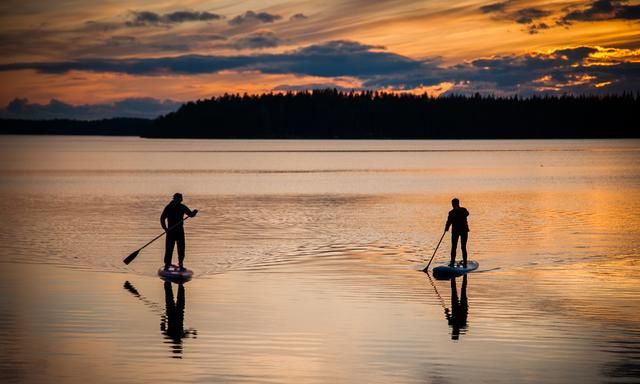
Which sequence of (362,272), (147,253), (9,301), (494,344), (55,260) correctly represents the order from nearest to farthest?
(494,344), (9,301), (362,272), (55,260), (147,253)

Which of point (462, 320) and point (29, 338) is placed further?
point (462, 320)

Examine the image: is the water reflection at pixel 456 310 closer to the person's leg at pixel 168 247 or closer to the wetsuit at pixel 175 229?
the wetsuit at pixel 175 229

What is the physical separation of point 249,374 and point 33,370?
3196mm

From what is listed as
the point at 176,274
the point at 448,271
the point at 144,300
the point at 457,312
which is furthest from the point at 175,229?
the point at 457,312

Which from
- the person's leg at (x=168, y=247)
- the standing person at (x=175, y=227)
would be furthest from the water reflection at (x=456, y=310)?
the person's leg at (x=168, y=247)

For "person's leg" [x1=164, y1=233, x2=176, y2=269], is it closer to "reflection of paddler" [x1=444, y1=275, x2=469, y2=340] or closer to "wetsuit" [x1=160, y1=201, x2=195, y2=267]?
"wetsuit" [x1=160, y1=201, x2=195, y2=267]

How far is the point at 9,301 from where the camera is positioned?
1966 cm

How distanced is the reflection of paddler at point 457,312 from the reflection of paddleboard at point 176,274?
650 centimetres

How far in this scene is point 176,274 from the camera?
2281cm

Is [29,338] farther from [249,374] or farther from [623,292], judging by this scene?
[623,292]

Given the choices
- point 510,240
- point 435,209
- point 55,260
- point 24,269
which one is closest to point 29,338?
point 24,269

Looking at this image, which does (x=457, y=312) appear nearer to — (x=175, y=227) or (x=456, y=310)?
(x=456, y=310)

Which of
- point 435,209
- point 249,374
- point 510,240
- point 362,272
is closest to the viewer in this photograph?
point 249,374

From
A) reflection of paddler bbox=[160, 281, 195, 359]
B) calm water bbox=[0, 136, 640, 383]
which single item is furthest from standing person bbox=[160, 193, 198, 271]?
reflection of paddler bbox=[160, 281, 195, 359]
